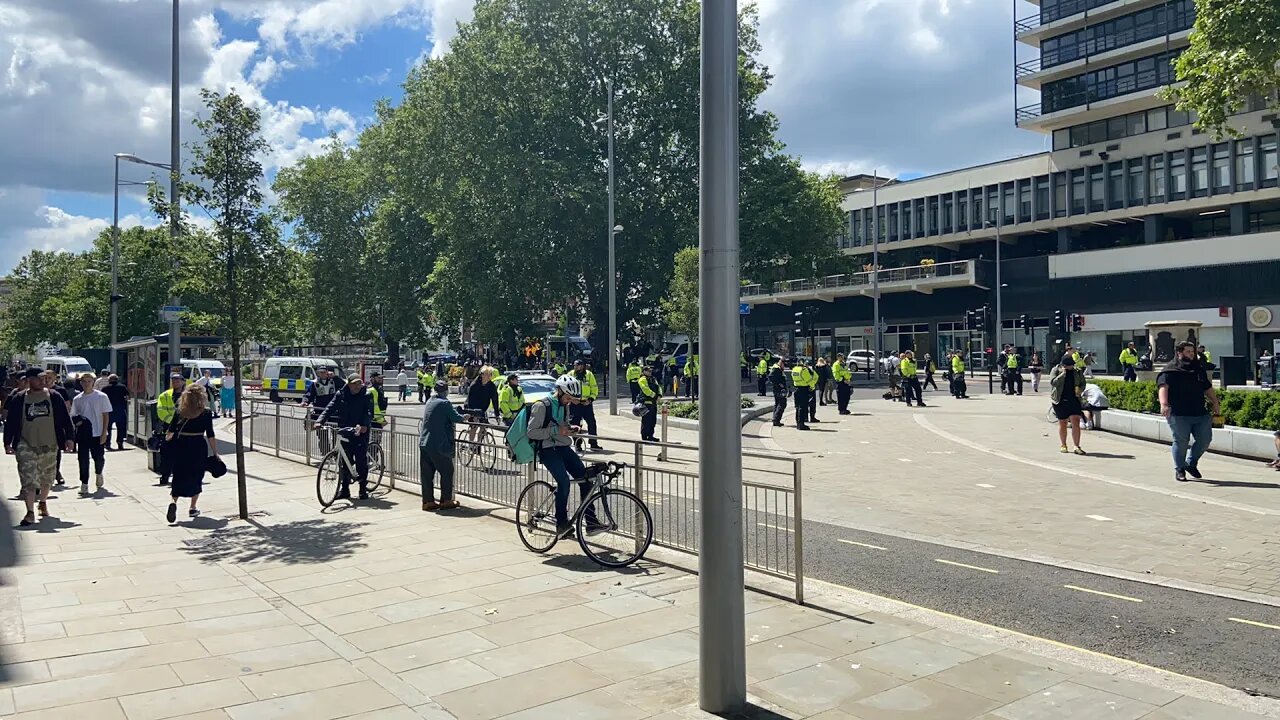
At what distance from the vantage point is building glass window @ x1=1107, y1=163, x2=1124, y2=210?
4878cm

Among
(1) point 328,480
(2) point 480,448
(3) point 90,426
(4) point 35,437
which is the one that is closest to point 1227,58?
(2) point 480,448

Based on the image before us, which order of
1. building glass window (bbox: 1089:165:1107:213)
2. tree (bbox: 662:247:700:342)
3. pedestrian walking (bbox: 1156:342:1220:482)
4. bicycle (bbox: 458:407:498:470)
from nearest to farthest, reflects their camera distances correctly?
bicycle (bbox: 458:407:498:470), pedestrian walking (bbox: 1156:342:1220:482), tree (bbox: 662:247:700:342), building glass window (bbox: 1089:165:1107:213)

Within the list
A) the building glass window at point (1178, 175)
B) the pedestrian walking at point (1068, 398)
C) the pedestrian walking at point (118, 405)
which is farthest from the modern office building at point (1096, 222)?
the pedestrian walking at point (118, 405)

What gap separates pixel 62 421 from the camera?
34.3 feet

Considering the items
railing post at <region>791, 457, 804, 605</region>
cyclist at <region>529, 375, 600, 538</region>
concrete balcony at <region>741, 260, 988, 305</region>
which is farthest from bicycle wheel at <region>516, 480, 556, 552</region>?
concrete balcony at <region>741, 260, 988, 305</region>

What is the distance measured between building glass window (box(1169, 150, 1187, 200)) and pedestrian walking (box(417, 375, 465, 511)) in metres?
47.0

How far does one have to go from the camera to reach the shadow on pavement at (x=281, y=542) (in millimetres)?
8328

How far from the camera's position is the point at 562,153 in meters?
40.1

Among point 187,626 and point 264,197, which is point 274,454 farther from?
point 187,626

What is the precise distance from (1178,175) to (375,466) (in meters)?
47.4

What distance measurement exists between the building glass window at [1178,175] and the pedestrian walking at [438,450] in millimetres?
47017

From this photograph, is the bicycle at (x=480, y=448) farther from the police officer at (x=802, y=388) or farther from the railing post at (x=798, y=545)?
the police officer at (x=802, y=388)

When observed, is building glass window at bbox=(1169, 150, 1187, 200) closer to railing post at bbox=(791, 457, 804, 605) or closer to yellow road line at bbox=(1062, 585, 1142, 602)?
yellow road line at bbox=(1062, 585, 1142, 602)

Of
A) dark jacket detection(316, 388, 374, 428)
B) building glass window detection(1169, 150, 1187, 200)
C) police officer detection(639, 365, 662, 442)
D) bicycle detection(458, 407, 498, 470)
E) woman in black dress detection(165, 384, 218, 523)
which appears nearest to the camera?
woman in black dress detection(165, 384, 218, 523)
